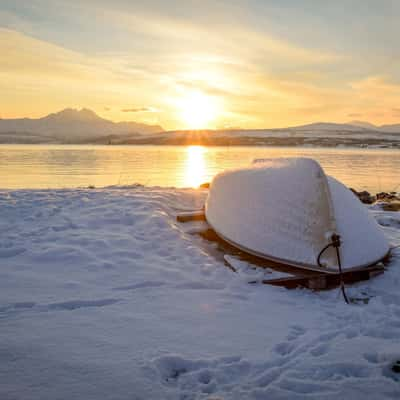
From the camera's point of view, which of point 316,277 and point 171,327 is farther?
point 316,277

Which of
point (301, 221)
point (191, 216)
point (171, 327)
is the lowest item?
point (171, 327)

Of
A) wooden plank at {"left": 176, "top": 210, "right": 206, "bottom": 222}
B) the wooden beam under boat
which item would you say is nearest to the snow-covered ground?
the wooden beam under boat

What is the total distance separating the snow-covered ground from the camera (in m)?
2.58

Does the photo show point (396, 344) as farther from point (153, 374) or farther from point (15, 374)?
point (15, 374)

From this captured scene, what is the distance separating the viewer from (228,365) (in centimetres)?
281

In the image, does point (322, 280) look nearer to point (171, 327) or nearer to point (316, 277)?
point (316, 277)

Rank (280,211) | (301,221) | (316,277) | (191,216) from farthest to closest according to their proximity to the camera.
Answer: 1. (191,216)
2. (280,211)
3. (301,221)
4. (316,277)

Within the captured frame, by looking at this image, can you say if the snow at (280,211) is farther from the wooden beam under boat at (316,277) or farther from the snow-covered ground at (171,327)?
the snow-covered ground at (171,327)

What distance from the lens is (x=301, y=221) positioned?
15.5ft

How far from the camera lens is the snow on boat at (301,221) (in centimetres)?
450

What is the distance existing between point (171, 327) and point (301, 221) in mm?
2331

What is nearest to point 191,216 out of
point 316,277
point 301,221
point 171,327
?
point 301,221

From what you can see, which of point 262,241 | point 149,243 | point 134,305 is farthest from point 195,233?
point 134,305

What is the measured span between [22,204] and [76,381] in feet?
19.8
